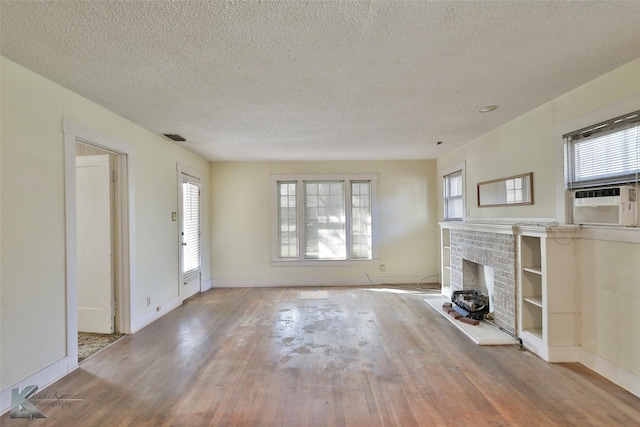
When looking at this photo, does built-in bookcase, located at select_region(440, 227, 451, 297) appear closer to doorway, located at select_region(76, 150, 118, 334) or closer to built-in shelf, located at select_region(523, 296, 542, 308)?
built-in shelf, located at select_region(523, 296, 542, 308)

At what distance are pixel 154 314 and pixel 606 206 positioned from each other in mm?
5022

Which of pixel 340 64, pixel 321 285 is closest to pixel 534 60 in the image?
pixel 340 64

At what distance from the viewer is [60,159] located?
8.27 ft

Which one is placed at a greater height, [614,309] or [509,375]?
[614,309]

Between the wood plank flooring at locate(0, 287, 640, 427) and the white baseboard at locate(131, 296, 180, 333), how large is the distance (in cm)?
12

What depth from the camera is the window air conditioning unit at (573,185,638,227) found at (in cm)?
223

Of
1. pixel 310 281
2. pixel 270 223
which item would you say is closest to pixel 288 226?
pixel 270 223

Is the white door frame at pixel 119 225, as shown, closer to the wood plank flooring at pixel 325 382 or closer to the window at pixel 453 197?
the wood plank flooring at pixel 325 382

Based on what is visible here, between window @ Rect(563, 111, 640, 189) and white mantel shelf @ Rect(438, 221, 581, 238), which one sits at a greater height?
window @ Rect(563, 111, 640, 189)

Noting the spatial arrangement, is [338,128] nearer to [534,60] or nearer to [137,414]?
[534,60]

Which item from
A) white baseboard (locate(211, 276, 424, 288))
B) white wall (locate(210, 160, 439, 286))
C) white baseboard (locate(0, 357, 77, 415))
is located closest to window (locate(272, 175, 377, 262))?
white wall (locate(210, 160, 439, 286))

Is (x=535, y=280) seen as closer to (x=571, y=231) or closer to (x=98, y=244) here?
(x=571, y=231)

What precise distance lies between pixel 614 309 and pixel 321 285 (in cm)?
427

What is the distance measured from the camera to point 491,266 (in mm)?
3566
